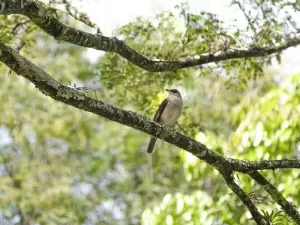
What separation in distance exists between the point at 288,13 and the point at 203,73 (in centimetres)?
102

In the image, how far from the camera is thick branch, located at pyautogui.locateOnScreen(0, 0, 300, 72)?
268 cm

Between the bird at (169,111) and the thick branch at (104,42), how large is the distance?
1.28m

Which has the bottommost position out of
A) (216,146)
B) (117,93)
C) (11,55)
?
(11,55)

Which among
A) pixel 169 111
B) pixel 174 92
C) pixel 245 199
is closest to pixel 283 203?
pixel 245 199

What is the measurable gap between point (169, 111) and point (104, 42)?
2389mm

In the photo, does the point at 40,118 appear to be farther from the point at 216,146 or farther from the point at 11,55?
the point at 11,55

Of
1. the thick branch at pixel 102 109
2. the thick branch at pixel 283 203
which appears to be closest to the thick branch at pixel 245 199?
the thick branch at pixel 102 109

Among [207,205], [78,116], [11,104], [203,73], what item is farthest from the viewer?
[78,116]

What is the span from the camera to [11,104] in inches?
556

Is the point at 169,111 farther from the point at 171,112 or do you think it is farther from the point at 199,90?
the point at 199,90

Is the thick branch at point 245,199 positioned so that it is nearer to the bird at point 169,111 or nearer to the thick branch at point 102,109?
the thick branch at point 102,109

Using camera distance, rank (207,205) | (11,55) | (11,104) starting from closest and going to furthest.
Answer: (11,55) < (207,205) < (11,104)

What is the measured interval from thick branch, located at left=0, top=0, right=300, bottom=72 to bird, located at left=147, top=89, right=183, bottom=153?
1278 millimetres

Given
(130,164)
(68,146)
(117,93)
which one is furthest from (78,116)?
(117,93)
